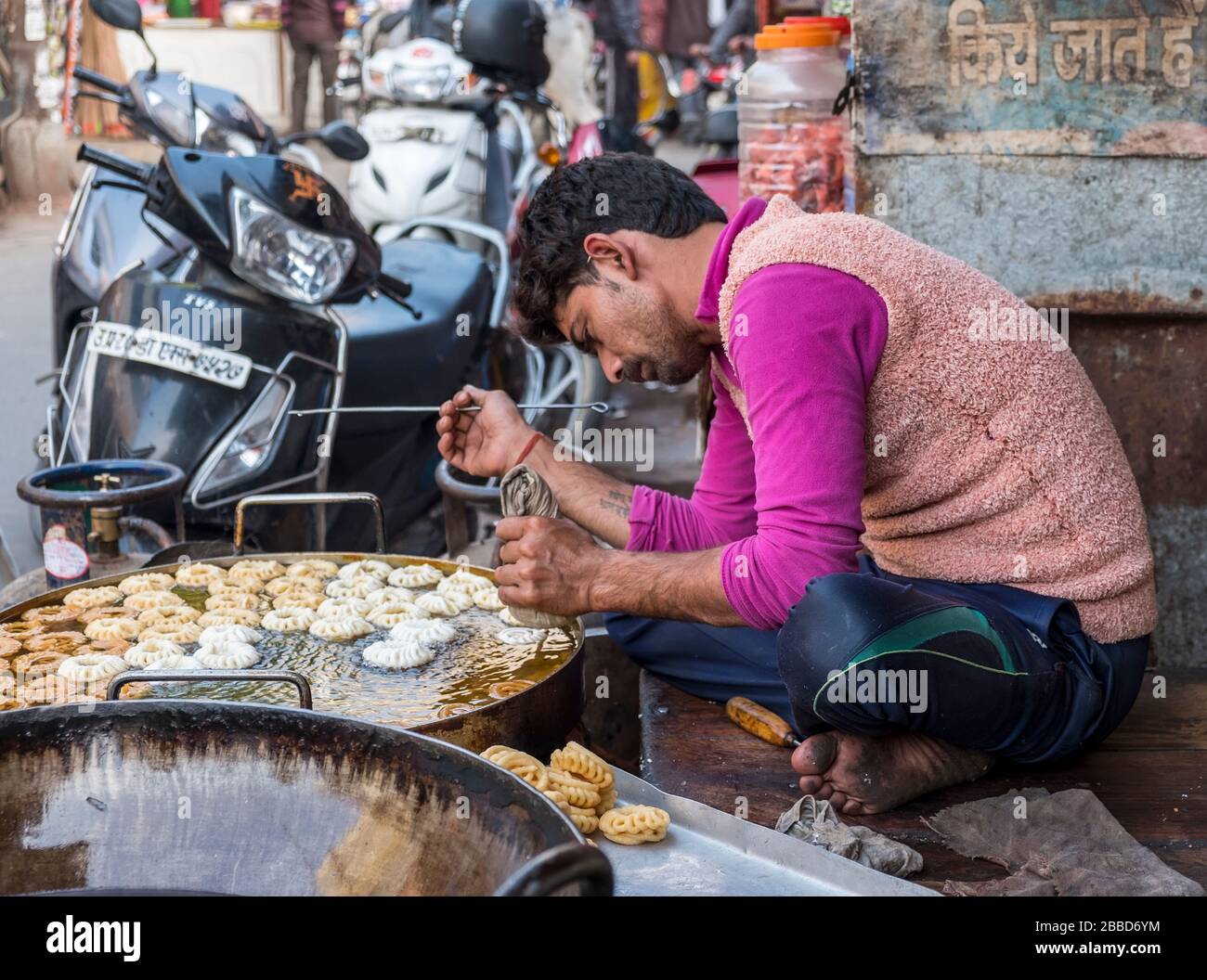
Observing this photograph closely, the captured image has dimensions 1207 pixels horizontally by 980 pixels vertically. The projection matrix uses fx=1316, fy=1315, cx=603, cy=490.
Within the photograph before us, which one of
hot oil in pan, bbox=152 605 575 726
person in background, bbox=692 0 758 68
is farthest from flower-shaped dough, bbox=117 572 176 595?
person in background, bbox=692 0 758 68

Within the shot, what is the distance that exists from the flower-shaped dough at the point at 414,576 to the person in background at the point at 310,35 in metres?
10.8

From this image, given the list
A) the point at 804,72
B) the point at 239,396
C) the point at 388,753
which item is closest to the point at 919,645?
the point at 388,753

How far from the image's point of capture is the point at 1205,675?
10.1 ft

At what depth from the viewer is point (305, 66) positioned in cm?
1395

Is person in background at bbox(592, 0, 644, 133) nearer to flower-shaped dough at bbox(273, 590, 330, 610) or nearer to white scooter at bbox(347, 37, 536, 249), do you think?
white scooter at bbox(347, 37, 536, 249)

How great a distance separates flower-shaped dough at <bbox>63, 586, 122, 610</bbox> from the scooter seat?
1.19 meters

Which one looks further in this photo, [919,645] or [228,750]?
[919,645]

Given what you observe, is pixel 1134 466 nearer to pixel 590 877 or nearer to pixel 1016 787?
pixel 1016 787

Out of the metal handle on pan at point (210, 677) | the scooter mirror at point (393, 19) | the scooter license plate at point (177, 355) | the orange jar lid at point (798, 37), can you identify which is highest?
the scooter mirror at point (393, 19)

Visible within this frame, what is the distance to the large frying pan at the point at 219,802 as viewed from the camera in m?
1.72

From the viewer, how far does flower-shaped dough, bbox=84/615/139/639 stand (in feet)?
8.81

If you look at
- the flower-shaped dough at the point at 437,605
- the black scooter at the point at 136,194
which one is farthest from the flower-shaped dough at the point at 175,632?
the black scooter at the point at 136,194

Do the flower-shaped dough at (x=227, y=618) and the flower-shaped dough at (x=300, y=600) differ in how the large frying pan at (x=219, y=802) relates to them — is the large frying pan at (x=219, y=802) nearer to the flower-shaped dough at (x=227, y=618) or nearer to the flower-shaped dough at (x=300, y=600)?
the flower-shaped dough at (x=227, y=618)
